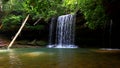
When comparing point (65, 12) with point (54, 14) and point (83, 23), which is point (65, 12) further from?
point (83, 23)

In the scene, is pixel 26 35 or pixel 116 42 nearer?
pixel 116 42

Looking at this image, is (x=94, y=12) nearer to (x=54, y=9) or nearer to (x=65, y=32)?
(x=65, y=32)

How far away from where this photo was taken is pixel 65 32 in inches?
1139

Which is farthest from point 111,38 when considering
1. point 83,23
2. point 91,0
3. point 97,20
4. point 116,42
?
point 91,0

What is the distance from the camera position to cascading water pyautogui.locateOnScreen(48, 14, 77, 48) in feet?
92.7

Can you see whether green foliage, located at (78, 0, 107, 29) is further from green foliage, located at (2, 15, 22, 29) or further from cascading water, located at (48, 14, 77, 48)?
green foliage, located at (2, 15, 22, 29)

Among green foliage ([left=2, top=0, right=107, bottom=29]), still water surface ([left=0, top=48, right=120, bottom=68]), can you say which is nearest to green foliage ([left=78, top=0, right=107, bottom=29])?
green foliage ([left=2, top=0, right=107, bottom=29])

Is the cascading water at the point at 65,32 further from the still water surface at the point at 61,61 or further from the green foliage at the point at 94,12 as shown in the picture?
the still water surface at the point at 61,61

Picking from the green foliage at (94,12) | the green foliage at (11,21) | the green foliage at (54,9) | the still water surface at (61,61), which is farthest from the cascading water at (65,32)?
the still water surface at (61,61)

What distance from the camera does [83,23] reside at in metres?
27.4

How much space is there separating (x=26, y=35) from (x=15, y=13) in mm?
3183

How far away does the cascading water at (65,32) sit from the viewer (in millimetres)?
28258

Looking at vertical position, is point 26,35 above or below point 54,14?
below

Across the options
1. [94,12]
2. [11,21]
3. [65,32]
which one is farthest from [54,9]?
[94,12]
